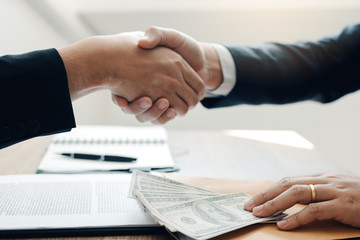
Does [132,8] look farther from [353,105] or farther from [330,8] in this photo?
[353,105]

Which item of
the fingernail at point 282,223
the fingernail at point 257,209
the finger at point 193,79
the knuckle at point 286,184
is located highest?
the finger at point 193,79

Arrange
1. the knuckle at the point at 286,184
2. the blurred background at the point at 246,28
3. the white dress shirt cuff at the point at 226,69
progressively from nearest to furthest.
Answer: the knuckle at the point at 286,184
the white dress shirt cuff at the point at 226,69
the blurred background at the point at 246,28

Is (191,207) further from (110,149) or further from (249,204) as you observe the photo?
(110,149)

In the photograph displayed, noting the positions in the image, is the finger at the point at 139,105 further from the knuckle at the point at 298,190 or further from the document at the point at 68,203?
the knuckle at the point at 298,190

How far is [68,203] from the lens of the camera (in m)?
0.64

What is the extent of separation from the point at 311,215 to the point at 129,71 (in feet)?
1.89

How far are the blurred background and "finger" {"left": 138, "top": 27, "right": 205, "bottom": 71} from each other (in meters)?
0.94

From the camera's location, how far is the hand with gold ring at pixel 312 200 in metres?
0.57

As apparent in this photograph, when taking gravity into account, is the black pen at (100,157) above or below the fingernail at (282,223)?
below

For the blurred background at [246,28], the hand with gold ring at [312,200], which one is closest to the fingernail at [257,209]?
the hand with gold ring at [312,200]

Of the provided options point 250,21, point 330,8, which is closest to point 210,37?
point 250,21

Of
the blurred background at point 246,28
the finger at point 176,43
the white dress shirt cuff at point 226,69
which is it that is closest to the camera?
the finger at point 176,43

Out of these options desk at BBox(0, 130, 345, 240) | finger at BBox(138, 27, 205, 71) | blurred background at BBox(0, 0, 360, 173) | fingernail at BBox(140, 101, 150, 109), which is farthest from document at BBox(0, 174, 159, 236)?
blurred background at BBox(0, 0, 360, 173)

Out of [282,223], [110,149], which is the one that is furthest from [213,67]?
[282,223]
